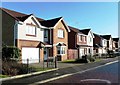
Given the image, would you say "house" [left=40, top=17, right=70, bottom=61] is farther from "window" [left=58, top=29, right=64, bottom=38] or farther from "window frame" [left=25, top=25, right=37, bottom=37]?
"window frame" [left=25, top=25, right=37, bottom=37]

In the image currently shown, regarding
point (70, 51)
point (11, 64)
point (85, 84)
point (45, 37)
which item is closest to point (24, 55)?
point (45, 37)

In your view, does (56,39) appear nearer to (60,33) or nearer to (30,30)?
(60,33)

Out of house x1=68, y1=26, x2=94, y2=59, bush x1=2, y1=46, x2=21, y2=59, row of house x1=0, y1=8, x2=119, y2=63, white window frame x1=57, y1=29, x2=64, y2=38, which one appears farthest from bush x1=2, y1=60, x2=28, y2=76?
house x1=68, y1=26, x2=94, y2=59

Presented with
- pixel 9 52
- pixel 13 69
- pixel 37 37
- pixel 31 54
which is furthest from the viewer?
pixel 37 37

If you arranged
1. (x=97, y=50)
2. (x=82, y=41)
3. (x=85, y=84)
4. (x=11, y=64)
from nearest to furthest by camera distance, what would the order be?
1. (x=85, y=84)
2. (x=11, y=64)
3. (x=82, y=41)
4. (x=97, y=50)

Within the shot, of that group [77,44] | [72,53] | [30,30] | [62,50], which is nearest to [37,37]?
[30,30]

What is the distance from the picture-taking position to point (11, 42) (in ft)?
106

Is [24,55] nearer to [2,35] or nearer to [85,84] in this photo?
[2,35]

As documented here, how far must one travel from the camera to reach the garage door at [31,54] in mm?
33237

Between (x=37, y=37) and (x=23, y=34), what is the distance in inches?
149

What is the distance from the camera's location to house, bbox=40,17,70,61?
133 ft

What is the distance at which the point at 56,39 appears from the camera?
42312mm

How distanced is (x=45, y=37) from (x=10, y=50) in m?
12.6

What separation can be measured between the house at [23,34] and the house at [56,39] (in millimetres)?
3312
